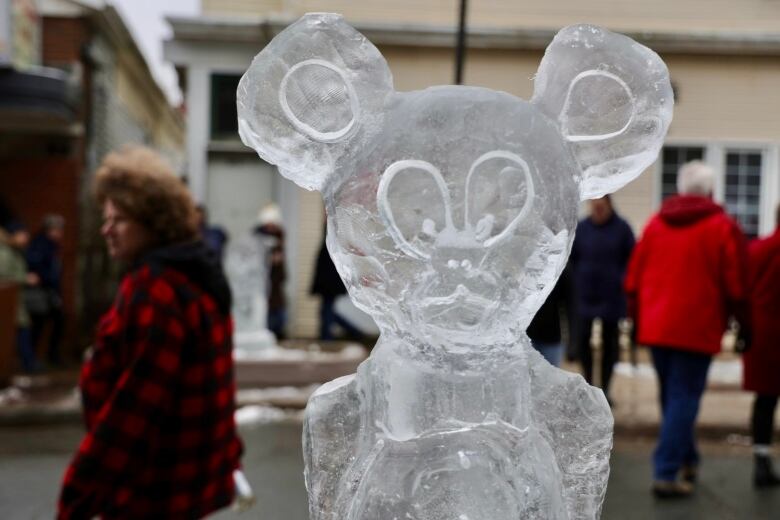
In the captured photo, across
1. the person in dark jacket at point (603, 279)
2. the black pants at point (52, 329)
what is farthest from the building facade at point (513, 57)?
the person in dark jacket at point (603, 279)

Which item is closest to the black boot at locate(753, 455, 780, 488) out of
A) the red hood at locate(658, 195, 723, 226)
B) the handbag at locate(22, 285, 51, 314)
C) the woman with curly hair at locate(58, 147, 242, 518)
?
the red hood at locate(658, 195, 723, 226)

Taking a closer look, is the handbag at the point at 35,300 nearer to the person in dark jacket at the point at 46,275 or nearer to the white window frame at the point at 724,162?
the person in dark jacket at the point at 46,275

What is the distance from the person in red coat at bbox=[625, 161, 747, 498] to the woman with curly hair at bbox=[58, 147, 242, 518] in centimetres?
245

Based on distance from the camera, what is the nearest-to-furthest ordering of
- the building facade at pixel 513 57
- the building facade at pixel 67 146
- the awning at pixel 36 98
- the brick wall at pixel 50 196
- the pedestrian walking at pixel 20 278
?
the pedestrian walking at pixel 20 278
the awning at pixel 36 98
the building facade at pixel 67 146
the building facade at pixel 513 57
the brick wall at pixel 50 196

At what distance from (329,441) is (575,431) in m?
0.43

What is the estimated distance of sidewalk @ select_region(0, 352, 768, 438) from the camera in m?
6.16

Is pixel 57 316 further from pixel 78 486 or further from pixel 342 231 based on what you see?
pixel 342 231

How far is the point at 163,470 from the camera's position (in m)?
2.44

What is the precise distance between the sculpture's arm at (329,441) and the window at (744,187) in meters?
10.4

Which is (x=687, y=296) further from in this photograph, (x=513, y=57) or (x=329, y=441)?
(x=513, y=57)

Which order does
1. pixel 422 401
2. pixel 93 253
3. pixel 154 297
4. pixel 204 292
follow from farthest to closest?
pixel 93 253 → pixel 204 292 → pixel 154 297 → pixel 422 401

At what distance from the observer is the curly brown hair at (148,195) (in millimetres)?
2578

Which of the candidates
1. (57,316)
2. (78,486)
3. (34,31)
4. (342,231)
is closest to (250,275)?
(57,316)

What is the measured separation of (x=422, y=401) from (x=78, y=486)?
128cm
